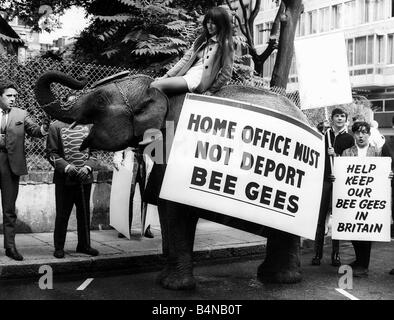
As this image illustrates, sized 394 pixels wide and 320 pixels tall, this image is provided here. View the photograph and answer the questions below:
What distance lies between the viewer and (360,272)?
7156 millimetres

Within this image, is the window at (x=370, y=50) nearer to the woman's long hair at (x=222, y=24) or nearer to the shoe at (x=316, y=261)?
the shoe at (x=316, y=261)

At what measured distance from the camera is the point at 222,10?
618cm

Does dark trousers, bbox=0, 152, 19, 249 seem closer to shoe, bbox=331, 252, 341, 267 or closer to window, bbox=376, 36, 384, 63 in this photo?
shoe, bbox=331, 252, 341, 267

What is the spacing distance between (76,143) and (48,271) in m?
1.69

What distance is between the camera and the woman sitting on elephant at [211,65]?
6.18 meters

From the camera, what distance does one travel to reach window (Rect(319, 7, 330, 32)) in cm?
4381

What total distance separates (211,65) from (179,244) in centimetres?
194

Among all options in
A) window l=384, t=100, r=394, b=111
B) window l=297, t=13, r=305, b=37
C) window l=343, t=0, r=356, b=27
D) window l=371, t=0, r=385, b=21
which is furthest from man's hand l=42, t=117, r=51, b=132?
window l=297, t=13, r=305, b=37

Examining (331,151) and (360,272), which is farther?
(331,151)

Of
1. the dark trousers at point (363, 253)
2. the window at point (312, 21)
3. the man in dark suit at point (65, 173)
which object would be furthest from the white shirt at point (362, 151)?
the window at point (312, 21)

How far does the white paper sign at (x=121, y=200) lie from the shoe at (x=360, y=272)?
10.9 feet

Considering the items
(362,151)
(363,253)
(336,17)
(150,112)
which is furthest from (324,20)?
(150,112)

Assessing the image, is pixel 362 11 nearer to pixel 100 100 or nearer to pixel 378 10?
pixel 378 10

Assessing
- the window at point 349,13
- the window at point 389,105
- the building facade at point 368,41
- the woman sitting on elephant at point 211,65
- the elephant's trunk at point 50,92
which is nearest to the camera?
the elephant's trunk at point 50,92
